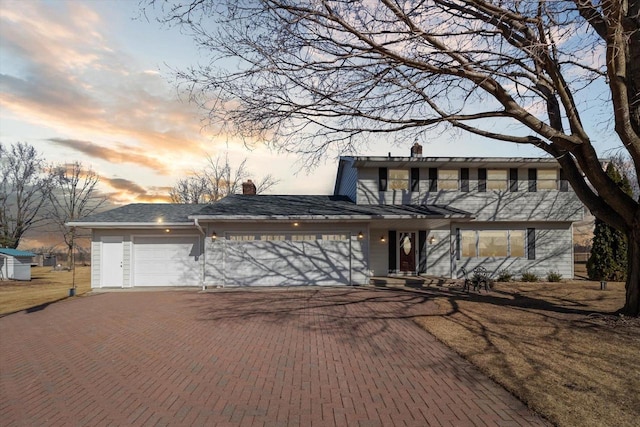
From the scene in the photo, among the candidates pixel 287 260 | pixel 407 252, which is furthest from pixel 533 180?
pixel 287 260

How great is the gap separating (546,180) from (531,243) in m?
3.15

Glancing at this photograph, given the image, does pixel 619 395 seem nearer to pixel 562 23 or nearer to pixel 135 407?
pixel 562 23

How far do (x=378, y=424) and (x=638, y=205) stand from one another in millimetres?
8655

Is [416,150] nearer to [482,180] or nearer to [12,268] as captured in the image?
[482,180]

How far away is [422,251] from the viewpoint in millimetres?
17656

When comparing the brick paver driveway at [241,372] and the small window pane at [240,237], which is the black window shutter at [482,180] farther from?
the small window pane at [240,237]

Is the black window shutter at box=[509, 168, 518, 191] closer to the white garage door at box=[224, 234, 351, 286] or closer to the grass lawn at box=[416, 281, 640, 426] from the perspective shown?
the grass lawn at box=[416, 281, 640, 426]

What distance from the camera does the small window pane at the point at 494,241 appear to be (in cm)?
1794

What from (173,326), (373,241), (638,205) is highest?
(638,205)

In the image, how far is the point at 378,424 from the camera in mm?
4035

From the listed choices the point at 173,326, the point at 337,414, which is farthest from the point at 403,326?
the point at 173,326

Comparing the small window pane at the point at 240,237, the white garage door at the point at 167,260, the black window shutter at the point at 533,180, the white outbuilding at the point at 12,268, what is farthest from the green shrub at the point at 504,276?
the white outbuilding at the point at 12,268

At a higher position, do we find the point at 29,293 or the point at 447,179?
the point at 447,179

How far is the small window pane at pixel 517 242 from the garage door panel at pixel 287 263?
28.0ft
